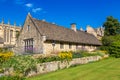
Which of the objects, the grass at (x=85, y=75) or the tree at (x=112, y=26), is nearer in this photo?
the grass at (x=85, y=75)

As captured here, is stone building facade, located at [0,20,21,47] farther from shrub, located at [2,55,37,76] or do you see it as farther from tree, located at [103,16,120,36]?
shrub, located at [2,55,37,76]

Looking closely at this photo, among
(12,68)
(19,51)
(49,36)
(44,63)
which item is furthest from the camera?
(19,51)

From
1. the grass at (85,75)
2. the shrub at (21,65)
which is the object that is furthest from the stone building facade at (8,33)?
the grass at (85,75)

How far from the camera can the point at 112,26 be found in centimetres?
5978

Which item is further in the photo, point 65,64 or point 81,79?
point 65,64

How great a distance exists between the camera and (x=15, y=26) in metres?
72.4

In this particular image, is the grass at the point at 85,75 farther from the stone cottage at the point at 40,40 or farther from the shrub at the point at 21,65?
the stone cottage at the point at 40,40

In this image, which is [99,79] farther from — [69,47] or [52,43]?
[69,47]

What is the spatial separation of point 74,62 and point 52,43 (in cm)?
691

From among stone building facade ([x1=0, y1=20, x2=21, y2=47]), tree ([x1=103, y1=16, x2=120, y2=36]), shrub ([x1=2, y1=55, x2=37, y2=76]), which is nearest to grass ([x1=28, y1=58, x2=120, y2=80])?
shrub ([x1=2, y1=55, x2=37, y2=76])

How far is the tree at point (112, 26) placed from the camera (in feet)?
195

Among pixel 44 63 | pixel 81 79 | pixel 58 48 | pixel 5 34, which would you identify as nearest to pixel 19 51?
pixel 58 48

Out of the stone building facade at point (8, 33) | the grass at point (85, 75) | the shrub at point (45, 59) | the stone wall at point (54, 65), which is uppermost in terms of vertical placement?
the stone building facade at point (8, 33)

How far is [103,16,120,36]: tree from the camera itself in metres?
59.3
